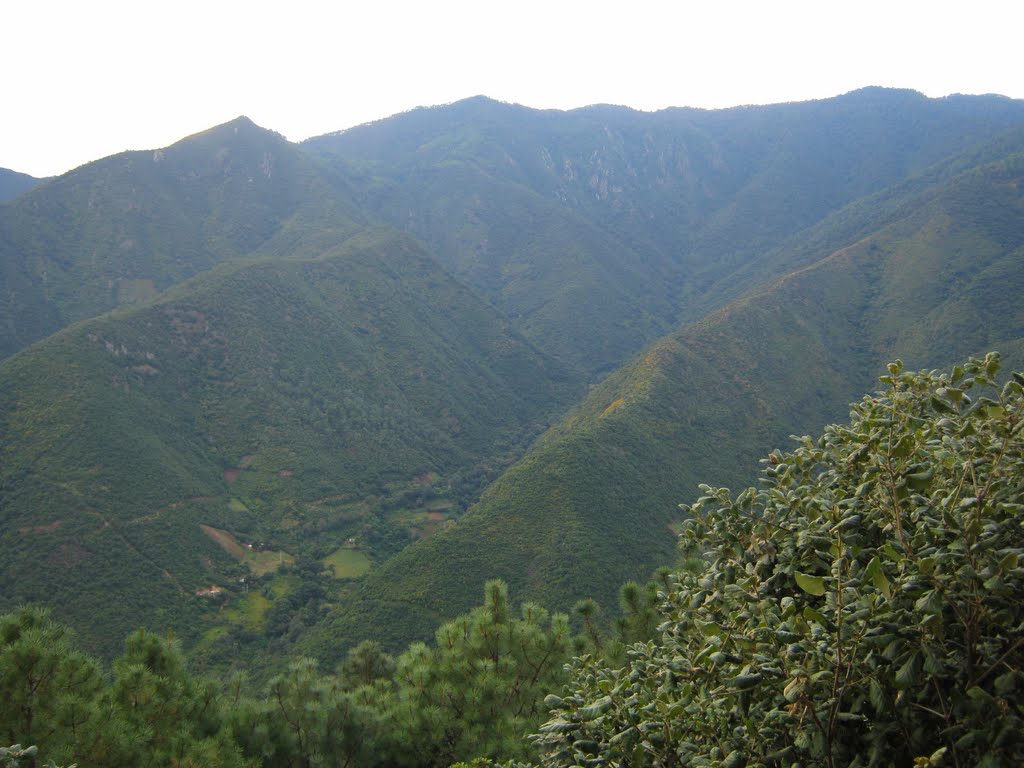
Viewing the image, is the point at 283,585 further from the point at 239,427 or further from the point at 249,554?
the point at 239,427

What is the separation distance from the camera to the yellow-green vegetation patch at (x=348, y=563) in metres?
73.6

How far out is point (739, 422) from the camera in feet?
262

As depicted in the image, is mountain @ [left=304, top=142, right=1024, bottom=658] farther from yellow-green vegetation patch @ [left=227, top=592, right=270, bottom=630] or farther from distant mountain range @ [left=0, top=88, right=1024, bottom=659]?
yellow-green vegetation patch @ [left=227, top=592, right=270, bottom=630]

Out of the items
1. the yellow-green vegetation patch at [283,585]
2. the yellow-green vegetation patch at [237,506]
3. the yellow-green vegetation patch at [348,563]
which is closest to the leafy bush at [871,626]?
the yellow-green vegetation patch at [283,585]

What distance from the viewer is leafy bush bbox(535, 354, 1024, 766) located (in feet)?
12.5

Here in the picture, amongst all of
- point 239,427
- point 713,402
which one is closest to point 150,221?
point 239,427

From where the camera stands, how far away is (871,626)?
3881 mm

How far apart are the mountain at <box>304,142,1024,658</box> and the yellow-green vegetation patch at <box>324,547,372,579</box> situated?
7.22 meters

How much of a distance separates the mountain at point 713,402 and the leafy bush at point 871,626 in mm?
45588

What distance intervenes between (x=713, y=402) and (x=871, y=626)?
80551 millimetres

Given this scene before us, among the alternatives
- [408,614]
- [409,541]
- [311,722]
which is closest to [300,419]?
[409,541]

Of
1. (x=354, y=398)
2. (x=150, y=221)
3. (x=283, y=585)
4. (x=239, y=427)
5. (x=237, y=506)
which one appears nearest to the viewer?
(x=283, y=585)

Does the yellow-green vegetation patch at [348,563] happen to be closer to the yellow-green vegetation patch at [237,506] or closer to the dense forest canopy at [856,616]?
the yellow-green vegetation patch at [237,506]

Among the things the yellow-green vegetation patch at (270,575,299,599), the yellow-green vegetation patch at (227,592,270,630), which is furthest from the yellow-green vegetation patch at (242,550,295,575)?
the yellow-green vegetation patch at (227,592,270,630)
